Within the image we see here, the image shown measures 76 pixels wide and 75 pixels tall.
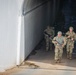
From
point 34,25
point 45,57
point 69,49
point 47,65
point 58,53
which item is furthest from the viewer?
point 34,25

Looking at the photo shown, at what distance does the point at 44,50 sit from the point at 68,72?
478 centimetres

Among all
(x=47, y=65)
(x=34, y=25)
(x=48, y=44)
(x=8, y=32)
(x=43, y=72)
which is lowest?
(x=43, y=72)

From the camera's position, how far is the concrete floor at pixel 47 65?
51.1 feet

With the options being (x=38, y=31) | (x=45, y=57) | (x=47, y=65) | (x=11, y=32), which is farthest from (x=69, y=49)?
(x=38, y=31)

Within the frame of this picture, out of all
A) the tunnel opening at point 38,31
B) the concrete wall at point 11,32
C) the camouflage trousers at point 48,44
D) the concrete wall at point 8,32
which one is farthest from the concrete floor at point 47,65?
the concrete wall at point 8,32

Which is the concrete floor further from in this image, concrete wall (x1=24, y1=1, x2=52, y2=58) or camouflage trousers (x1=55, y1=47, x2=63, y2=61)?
concrete wall (x1=24, y1=1, x2=52, y2=58)

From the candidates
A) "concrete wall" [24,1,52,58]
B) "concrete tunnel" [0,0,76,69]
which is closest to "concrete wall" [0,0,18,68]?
"concrete tunnel" [0,0,76,69]

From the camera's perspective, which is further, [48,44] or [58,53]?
[48,44]

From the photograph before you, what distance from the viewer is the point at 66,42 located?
57.3 feet

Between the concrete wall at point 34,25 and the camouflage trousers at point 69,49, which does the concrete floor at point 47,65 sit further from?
the concrete wall at point 34,25

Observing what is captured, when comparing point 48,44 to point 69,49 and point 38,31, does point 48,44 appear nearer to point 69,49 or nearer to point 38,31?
point 38,31

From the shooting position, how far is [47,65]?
1684 centimetres

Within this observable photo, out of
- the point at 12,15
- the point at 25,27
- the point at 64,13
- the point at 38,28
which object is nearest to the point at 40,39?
the point at 38,28

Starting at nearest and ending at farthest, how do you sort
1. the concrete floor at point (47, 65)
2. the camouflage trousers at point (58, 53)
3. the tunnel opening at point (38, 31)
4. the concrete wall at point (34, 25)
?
the concrete floor at point (47, 65) → the camouflage trousers at point (58, 53) → the tunnel opening at point (38, 31) → the concrete wall at point (34, 25)
